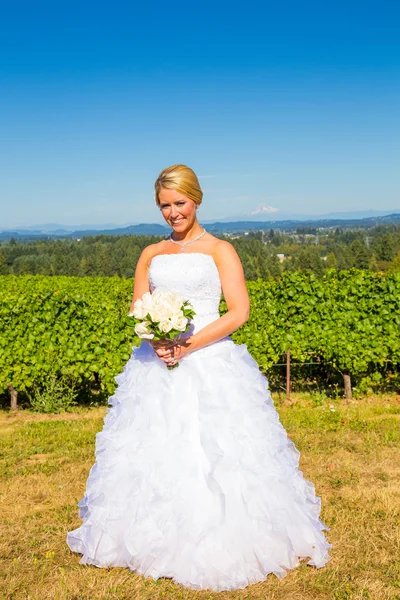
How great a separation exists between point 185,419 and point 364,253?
116716 mm

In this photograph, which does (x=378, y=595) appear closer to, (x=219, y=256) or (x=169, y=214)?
(x=219, y=256)

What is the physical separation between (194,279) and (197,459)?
55.9 inches

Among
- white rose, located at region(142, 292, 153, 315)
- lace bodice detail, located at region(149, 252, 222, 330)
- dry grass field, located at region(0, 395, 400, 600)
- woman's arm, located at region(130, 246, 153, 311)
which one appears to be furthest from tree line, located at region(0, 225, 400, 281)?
white rose, located at region(142, 292, 153, 315)

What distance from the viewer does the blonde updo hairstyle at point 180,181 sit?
4004mm

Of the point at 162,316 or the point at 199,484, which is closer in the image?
the point at 162,316

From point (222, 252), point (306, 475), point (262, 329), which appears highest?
point (222, 252)

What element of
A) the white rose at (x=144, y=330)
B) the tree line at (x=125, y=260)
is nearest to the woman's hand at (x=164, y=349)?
the white rose at (x=144, y=330)

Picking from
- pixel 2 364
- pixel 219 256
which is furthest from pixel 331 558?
pixel 2 364

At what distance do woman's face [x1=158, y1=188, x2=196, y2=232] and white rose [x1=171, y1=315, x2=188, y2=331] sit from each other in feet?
2.93

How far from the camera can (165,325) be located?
3.65 m

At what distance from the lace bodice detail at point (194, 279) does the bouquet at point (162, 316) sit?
0.39m

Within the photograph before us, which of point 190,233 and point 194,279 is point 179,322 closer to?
point 194,279

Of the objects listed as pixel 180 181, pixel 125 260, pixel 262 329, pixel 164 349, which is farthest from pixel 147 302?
pixel 125 260

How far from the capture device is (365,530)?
16.1 feet
